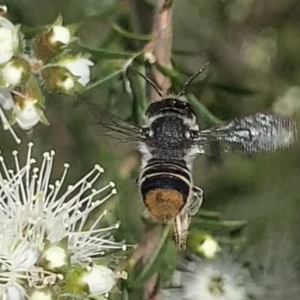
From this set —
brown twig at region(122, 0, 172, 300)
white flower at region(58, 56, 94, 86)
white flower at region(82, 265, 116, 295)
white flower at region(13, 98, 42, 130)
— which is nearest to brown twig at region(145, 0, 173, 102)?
brown twig at region(122, 0, 172, 300)

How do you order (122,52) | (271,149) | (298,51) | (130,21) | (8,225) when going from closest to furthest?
(271,149)
(8,225)
(122,52)
(130,21)
(298,51)

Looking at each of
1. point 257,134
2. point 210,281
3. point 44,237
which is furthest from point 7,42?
point 210,281

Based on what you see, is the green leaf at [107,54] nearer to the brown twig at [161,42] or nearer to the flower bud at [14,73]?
the brown twig at [161,42]

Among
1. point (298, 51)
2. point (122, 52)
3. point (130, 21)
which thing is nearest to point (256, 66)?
point (298, 51)

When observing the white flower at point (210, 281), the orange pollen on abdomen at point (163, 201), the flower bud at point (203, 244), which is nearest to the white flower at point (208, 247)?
the flower bud at point (203, 244)

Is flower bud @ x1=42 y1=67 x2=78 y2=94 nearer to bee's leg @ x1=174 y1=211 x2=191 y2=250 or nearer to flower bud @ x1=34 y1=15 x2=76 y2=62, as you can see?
flower bud @ x1=34 y1=15 x2=76 y2=62

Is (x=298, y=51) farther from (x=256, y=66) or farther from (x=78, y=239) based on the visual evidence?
(x=78, y=239)
